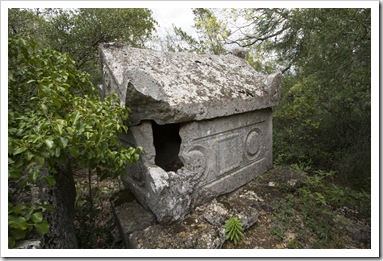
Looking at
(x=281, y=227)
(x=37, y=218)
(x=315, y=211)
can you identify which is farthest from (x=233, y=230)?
(x=37, y=218)

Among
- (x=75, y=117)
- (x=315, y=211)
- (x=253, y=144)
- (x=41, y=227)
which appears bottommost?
(x=315, y=211)

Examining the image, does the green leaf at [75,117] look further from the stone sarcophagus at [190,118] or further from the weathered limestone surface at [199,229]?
the weathered limestone surface at [199,229]

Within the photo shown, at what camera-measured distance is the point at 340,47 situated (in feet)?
11.1

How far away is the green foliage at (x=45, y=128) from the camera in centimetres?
159

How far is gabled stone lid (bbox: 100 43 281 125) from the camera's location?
266 centimetres

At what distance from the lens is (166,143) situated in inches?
179

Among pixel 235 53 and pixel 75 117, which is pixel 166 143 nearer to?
pixel 235 53

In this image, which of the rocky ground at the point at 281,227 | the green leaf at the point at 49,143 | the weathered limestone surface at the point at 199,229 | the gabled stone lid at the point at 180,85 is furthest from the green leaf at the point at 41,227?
the rocky ground at the point at 281,227

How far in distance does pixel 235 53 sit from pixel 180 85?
7.61 feet

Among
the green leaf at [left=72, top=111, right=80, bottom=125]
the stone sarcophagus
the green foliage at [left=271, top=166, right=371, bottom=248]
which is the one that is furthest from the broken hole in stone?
the green leaf at [left=72, top=111, right=80, bottom=125]

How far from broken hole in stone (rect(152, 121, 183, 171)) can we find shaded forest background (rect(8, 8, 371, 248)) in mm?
1209

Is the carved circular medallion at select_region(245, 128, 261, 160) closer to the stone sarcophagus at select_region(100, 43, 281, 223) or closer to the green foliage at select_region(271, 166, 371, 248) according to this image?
the stone sarcophagus at select_region(100, 43, 281, 223)

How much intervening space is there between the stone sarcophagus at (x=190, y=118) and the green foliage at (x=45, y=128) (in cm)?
44

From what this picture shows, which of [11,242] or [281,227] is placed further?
[281,227]
